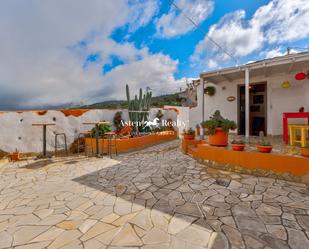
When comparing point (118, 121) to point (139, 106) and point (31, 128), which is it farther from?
point (31, 128)

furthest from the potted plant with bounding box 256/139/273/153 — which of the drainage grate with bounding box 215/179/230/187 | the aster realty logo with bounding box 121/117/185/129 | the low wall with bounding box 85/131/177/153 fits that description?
the aster realty logo with bounding box 121/117/185/129

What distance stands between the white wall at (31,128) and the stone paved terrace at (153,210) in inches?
101

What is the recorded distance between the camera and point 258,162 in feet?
12.0

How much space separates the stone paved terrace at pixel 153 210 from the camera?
6.15ft

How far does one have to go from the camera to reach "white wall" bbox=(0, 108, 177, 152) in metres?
6.19

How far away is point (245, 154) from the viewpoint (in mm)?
3803

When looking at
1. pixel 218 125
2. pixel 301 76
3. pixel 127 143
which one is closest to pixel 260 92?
pixel 301 76

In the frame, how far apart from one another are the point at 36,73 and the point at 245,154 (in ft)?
34.7

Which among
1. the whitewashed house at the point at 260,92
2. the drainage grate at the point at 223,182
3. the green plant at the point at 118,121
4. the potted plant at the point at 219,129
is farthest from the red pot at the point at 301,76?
the green plant at the point at 118,121

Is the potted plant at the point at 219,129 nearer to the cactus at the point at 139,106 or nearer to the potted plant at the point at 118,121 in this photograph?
the cactus at the point at 139,106

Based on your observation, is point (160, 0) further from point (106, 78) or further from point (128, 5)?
point (106, 78)

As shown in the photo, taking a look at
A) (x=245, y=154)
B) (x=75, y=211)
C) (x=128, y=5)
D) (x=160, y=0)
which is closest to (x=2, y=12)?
(x=128, y=5)

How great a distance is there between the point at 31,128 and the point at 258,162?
7109 mm

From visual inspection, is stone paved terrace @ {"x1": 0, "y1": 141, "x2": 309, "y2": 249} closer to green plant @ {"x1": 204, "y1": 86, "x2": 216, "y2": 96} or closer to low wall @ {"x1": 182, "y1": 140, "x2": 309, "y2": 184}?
low wall @ {"x1": 182, "y1": 140, "x2": 309, "y2": 184}
